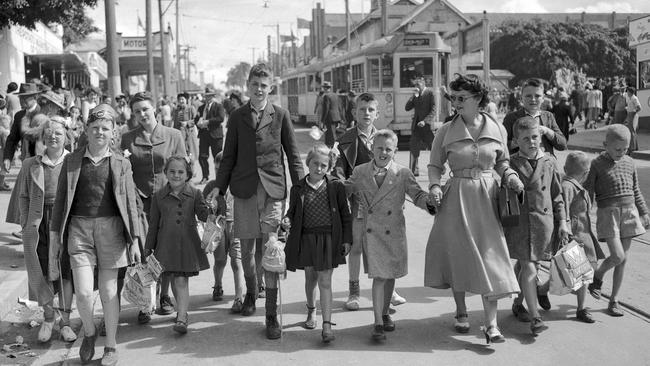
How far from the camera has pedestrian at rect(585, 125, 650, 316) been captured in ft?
19.1

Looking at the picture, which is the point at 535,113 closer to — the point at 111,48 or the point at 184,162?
the point at 184,162

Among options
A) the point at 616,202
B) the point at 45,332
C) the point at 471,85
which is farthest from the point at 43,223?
the point at 616,202

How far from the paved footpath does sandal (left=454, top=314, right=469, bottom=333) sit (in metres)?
0.05

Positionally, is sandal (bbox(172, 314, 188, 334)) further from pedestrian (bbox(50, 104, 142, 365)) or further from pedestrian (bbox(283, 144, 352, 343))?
pedestrian (bbox(283, 144, 352, 343))

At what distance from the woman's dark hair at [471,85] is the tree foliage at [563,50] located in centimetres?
5926

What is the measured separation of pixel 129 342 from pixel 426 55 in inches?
686

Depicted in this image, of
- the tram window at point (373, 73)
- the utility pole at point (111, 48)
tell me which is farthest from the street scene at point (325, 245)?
the tram window at point (373, 73)

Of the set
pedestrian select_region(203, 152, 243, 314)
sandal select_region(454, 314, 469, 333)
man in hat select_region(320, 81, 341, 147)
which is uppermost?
man in hat select_region(320, 81, 341, 147)

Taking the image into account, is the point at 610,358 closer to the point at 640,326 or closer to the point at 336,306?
the point at 640,326

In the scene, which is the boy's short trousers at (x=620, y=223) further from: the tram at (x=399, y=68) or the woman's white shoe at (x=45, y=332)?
the tram at (x=399, y=68)

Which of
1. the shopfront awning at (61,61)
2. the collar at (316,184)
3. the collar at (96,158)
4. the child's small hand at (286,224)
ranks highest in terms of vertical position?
the shopfront awning at (61,61)

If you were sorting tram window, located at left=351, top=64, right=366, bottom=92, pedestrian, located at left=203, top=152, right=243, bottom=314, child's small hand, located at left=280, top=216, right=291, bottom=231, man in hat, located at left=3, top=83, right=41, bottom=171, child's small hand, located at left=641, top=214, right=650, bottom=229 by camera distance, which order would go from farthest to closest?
tram window, located at left=351, top=64, right=366, bottom=92 → man in hat, located at left=3, top=83, right=41, bottom=171 → pedestrian, located at left=203, top=152, right=243, bottom=314 → child's small hand, located at left=641, top=214, right=650, bottom=229 → child's small hand, located at left=280, top=216, right=291, bottom=231

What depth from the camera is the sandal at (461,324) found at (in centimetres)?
545

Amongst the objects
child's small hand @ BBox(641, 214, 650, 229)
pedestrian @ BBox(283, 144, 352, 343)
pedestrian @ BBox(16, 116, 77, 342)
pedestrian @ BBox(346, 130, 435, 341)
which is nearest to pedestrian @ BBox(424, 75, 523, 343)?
pedestrian @ BBox(346, 130, 435, 341)
